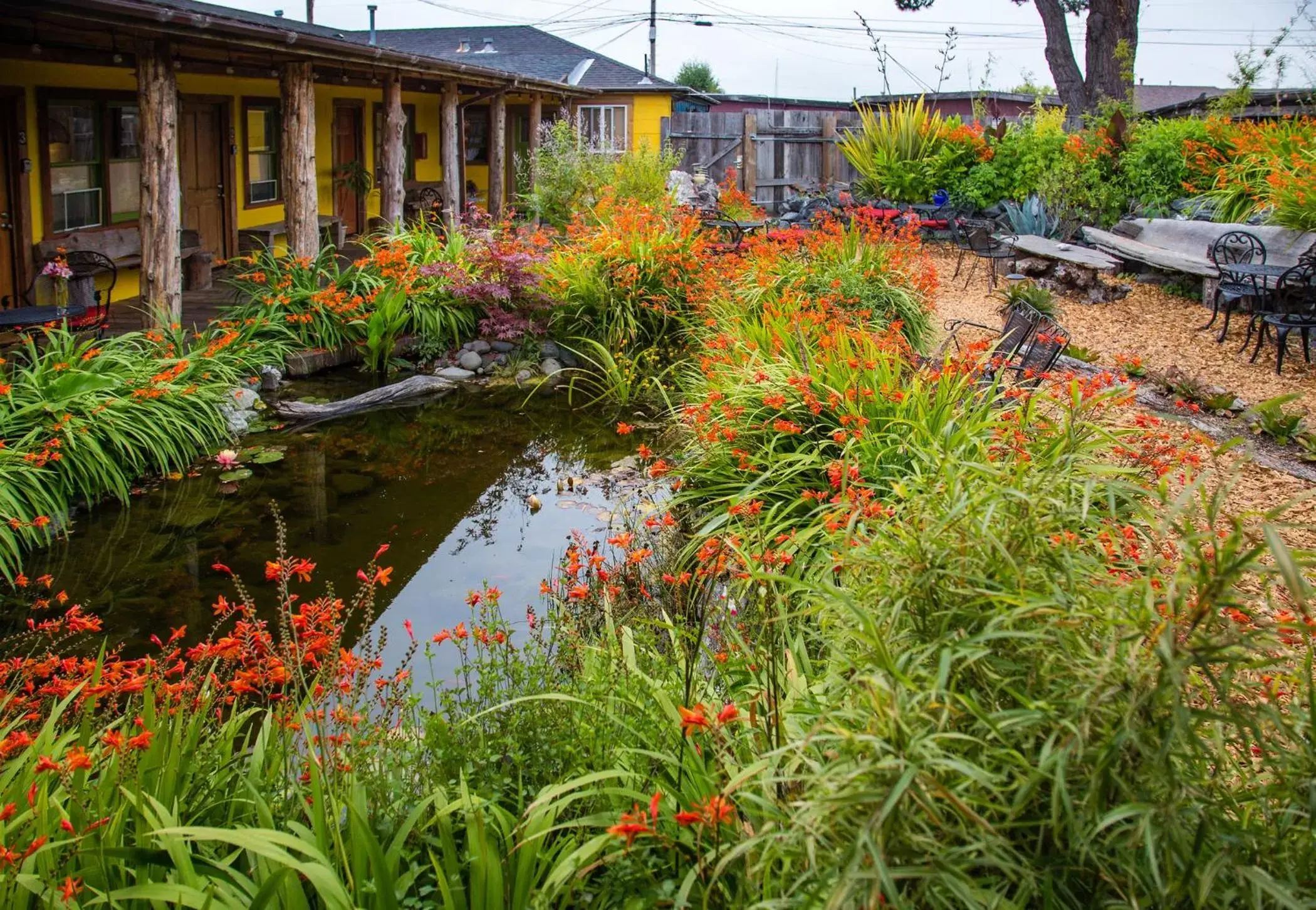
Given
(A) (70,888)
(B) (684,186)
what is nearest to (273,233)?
(B) (684,186)

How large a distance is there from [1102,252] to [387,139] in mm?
9054

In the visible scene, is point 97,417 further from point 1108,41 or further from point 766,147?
point 1108,41

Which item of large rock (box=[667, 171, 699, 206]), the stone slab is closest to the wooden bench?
large rock (box=[667, 171, 699, 206])

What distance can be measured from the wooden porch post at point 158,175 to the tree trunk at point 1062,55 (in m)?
19.5

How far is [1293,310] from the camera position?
9.62 m

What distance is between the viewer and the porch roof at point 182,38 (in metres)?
7.93

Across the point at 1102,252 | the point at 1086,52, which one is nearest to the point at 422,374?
the point at 1102,252

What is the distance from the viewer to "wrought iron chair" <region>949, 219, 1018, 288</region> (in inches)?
544

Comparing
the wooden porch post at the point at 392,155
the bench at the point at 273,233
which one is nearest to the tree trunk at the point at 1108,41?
the wooden porch post at the point at 392,155

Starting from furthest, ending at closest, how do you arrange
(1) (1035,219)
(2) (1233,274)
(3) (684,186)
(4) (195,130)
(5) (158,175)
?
(3) (684,186) < (1) (1035,219) < (4) (195,130) < (2) (1233,274) < (5) (158,175)

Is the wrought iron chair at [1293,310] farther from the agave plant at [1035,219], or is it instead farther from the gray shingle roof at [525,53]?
the gray shingle roof at [525,53]

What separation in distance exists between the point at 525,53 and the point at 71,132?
16566 millimetres

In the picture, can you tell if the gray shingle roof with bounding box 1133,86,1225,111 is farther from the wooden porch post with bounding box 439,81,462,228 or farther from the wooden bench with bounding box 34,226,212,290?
the wooden bench with bounding box 34,226,212,290

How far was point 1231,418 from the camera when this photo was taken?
25.3 ft
